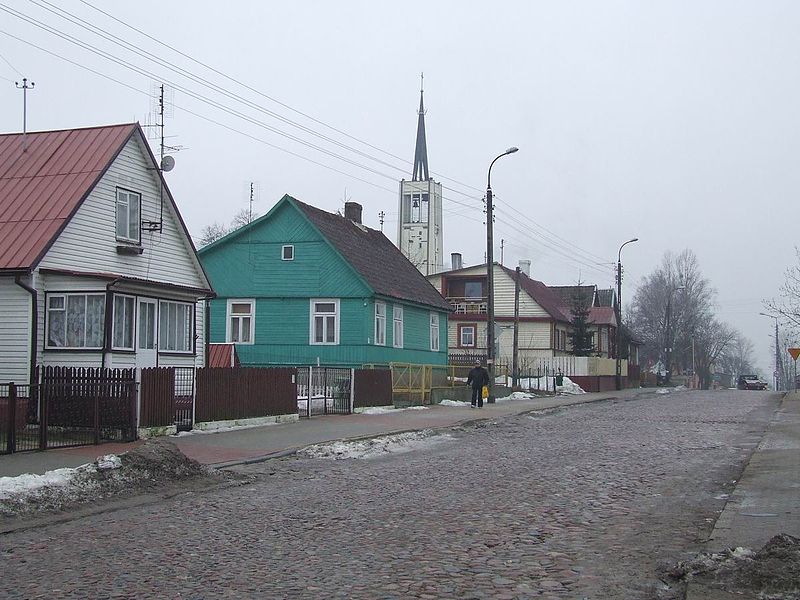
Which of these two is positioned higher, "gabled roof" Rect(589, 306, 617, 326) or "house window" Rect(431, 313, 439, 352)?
"gabled roof" Rect(589, 306, 617, 326)

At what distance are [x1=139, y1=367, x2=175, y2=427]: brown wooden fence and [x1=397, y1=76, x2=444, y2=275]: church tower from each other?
252ft

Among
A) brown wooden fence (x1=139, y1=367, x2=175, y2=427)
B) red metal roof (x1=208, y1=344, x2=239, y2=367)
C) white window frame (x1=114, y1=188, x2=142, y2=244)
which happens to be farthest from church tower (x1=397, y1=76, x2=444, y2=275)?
brown wooden fence (x1=139, y1=367, x2=175, y2=427)

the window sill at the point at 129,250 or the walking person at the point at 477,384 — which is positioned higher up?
the window sill at the point at 129,250

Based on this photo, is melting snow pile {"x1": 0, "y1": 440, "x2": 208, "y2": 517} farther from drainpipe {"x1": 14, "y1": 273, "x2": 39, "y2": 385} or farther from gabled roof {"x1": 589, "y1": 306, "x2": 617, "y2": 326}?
gabled roof {"x1": 589, "y1": 306, "x2": 617, "y2": 326}

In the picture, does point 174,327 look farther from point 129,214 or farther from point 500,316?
point 500,316

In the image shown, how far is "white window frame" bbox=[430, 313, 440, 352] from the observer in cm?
4212

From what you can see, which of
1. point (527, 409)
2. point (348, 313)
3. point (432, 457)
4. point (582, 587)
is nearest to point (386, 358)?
point (348, 313)

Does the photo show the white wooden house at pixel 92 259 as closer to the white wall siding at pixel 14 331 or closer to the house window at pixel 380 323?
the white wall siding at pixel 14 331

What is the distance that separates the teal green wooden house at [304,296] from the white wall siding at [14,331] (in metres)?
15.7

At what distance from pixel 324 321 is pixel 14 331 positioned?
17095 millimetres

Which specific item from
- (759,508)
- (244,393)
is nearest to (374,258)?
(244,393)

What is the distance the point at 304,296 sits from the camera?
1425 inches

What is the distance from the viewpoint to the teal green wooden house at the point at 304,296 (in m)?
35.3

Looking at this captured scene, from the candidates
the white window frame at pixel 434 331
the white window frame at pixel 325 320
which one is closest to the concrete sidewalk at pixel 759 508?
the white window frame at pixel 325 320
